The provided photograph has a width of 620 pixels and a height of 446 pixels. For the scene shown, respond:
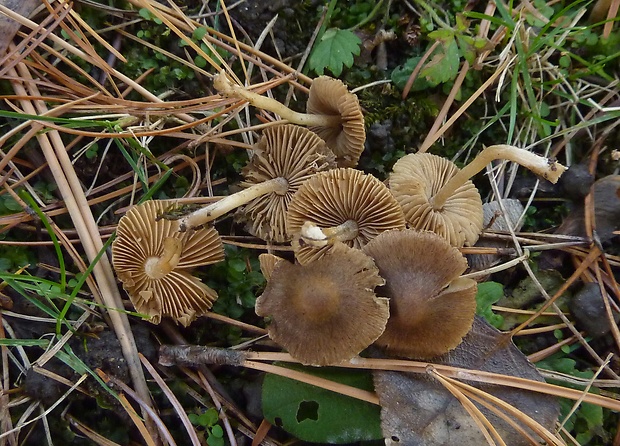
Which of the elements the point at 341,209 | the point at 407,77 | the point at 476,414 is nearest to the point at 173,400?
the point at 341,209

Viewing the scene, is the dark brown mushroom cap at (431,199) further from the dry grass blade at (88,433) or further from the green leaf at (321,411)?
the dry grass blade at (88,433)

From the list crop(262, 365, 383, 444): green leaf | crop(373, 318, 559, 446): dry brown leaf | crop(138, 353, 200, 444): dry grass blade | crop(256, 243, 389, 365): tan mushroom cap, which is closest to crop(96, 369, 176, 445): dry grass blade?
crop(138, 353, 200, 444): dry grass blade

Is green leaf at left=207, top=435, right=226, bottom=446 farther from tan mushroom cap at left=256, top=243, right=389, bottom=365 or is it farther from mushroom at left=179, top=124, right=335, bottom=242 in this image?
mushroom at left=179, top=124, right=335, bottom=242

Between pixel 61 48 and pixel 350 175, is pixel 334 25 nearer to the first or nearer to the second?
pixel 350 175

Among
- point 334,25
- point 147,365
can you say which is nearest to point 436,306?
point 147,365

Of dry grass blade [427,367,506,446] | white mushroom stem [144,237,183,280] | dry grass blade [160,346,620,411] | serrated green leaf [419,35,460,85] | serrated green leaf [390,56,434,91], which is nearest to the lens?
dry grass blade [427,367,506,446]

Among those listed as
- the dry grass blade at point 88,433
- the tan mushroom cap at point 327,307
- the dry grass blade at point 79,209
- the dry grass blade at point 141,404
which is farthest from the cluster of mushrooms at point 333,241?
the dry grass blade at point 88,433
